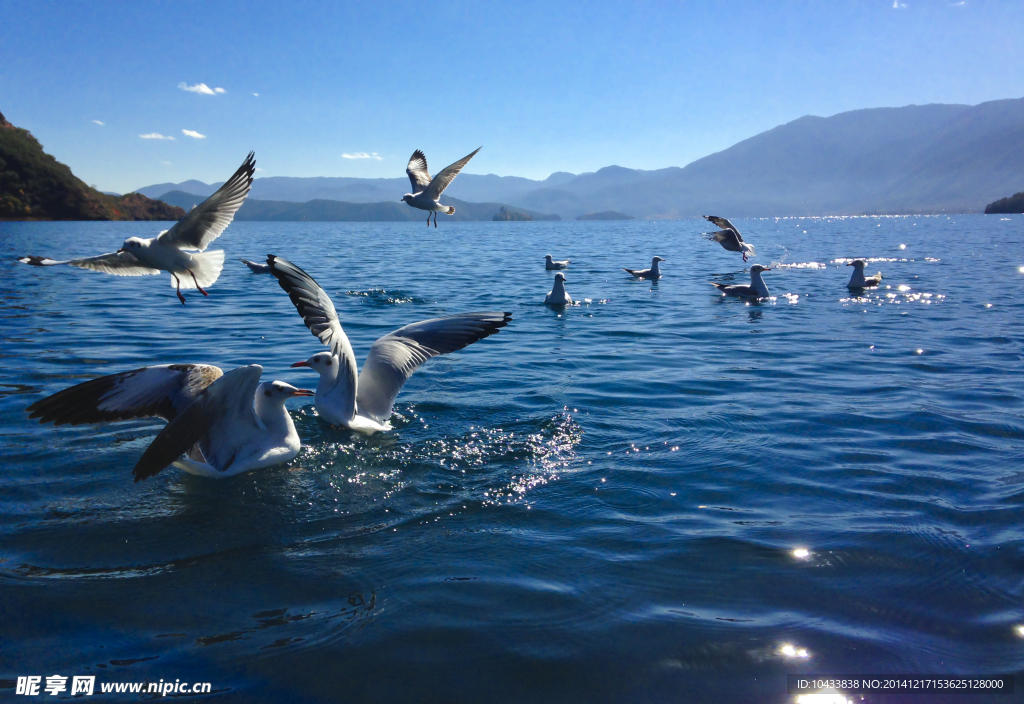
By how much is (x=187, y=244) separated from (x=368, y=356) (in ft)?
8.23

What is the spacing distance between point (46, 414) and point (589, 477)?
15.0ft

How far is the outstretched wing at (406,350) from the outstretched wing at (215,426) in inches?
60.4

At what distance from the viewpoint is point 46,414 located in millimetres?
5020

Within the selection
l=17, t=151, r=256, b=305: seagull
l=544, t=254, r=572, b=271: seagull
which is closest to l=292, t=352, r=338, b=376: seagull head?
l=17, t=151, r=256, b=305: seagull

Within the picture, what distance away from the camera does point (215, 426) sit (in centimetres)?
550

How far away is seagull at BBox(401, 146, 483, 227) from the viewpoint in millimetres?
15209

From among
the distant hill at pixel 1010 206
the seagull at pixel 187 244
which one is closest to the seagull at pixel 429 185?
the seagull at pixel 187 244

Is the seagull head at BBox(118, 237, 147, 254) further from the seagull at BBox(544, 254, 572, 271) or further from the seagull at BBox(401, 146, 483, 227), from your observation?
the seagull at BBox(544, 254, 572, 271)

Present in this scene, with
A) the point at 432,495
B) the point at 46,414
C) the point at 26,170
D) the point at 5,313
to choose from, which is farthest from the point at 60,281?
the point at 26,170

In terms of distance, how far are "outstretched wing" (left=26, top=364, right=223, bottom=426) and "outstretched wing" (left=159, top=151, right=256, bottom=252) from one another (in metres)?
2.20

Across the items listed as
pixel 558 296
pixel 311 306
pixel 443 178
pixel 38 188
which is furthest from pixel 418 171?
pixel 38 188

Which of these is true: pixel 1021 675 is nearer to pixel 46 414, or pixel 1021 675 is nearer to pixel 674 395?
pixel 674 395

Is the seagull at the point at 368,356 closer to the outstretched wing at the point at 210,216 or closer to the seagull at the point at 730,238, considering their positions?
the outstretched wing at the point at 210,216

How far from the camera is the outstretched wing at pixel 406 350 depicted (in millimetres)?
7078
